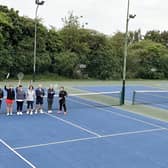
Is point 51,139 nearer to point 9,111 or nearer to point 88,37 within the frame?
point 9,111

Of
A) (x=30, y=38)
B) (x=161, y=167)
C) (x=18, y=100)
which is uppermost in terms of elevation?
(x=30, y=38)

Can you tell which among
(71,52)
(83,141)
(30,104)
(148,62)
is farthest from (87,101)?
(148,62)

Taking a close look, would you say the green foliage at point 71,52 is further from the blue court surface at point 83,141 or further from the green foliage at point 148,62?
the blue court surface at point 83,141

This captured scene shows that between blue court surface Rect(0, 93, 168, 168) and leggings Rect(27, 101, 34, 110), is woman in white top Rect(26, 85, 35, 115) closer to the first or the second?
leggings Rect(27, 101, 34, 110)

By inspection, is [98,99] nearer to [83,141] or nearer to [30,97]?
[30,97]

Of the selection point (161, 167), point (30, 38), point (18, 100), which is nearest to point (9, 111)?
point (18, 100)

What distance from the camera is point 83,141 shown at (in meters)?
14.4

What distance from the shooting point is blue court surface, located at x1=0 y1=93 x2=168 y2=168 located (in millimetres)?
11828

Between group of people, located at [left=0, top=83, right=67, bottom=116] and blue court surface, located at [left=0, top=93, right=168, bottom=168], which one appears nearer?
blue court surface, located at [left=0, top=93, right=168, bottom=168]

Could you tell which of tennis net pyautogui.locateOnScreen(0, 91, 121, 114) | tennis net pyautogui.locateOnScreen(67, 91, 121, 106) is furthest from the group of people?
tennis net pyautogui.locateOnScreen(67, 91, 121, 106)

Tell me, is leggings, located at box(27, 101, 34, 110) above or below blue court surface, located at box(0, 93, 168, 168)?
above

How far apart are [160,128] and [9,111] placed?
714 cm

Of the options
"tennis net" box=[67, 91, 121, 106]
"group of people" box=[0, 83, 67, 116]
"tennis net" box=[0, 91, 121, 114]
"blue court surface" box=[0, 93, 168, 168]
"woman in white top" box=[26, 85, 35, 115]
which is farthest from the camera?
"tennis net" box=[67, 91, 121, 106]

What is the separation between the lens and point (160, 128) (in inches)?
694
